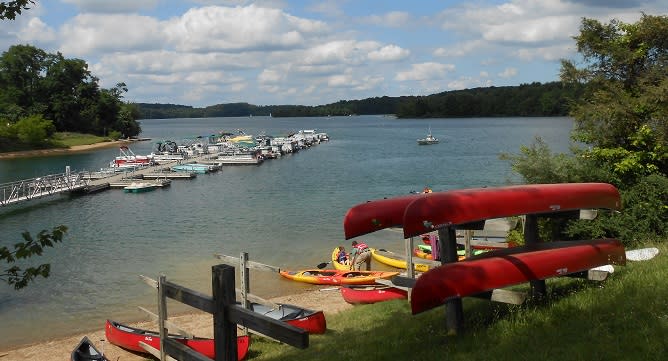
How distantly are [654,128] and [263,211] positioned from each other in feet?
84.8

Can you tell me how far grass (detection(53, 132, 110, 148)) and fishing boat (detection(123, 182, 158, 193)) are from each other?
56787mm

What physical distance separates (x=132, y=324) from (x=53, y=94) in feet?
355

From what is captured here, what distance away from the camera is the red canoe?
25.7ft

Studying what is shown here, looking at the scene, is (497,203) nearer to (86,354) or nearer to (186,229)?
(86,354)

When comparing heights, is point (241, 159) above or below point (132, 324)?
above

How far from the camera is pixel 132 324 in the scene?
17547mm

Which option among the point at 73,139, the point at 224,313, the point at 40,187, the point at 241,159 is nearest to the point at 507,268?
the point at 224,313

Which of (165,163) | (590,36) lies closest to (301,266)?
(590,36)

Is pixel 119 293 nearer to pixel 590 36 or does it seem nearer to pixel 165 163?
pixel 590 36

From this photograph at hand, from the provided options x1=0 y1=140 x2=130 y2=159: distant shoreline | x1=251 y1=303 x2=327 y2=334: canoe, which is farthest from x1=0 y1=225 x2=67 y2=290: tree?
x1=0 y1=140 x2=130 y2=159: distant shoreline

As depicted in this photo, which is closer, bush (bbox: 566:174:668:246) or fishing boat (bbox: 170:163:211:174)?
bush (bbox: 566:174:668:246)

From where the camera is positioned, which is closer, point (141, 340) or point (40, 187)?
point (141, 340)

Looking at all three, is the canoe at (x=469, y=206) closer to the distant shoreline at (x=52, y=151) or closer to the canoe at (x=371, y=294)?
the canoe at (x=371, y=294)

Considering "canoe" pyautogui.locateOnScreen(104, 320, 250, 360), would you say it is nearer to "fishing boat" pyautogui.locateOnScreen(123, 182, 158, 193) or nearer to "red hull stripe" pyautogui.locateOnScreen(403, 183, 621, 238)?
"red hull stripe" pyautogui.locateOnScreen(403, 183, 621, 238)
